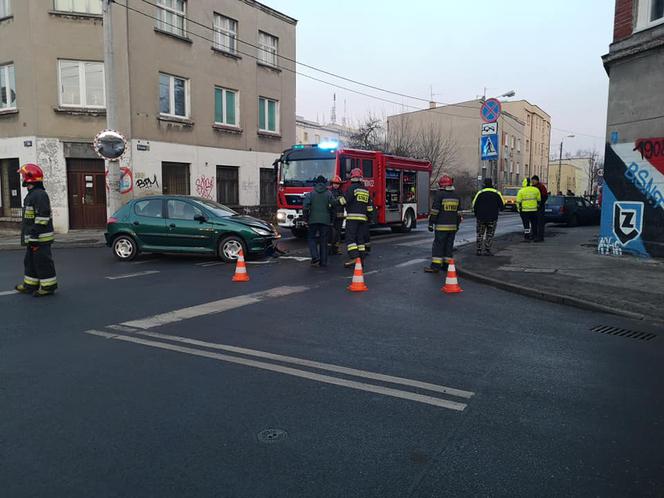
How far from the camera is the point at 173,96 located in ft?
70.8

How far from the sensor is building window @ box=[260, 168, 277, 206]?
26000mm

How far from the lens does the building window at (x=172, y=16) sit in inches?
822

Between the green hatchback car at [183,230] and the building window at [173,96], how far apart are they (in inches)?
398

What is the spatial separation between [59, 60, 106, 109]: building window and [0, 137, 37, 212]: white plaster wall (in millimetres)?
1896

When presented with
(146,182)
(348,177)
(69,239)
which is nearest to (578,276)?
(348,177)

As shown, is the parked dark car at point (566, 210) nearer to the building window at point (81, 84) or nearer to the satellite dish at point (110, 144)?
the satellite dish at point (110, 144)

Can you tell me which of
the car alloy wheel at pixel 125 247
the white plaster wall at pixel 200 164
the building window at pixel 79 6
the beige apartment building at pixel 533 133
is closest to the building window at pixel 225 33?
the white plaster wall at pixel 200 164

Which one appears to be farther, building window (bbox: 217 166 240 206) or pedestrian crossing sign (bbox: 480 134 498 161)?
building window (bbox: 217 166 240 206)

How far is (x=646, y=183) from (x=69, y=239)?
15879 mm

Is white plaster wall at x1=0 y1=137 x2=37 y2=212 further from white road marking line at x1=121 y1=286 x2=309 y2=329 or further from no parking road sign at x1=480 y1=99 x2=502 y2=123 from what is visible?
no parking road sign at x1=480 y1=99 x2=502 y2=123

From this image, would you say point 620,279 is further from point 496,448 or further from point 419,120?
point 419,120

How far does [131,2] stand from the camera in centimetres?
1947

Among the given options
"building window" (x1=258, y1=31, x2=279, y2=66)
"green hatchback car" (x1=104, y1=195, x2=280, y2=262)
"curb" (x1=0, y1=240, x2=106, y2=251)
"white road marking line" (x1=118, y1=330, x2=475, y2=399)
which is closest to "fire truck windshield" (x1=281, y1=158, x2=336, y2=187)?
"green hatchback car" (x1=104, y1=195, x2=280, y2=262)

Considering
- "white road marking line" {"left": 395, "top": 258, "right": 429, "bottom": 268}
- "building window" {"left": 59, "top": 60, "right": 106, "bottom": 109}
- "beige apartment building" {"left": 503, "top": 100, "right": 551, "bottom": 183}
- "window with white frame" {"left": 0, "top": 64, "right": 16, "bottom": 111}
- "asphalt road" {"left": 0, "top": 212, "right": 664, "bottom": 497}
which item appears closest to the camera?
"asphalt road" {"left": 0, "top": 212, "right": 664, "bottom": 497}
